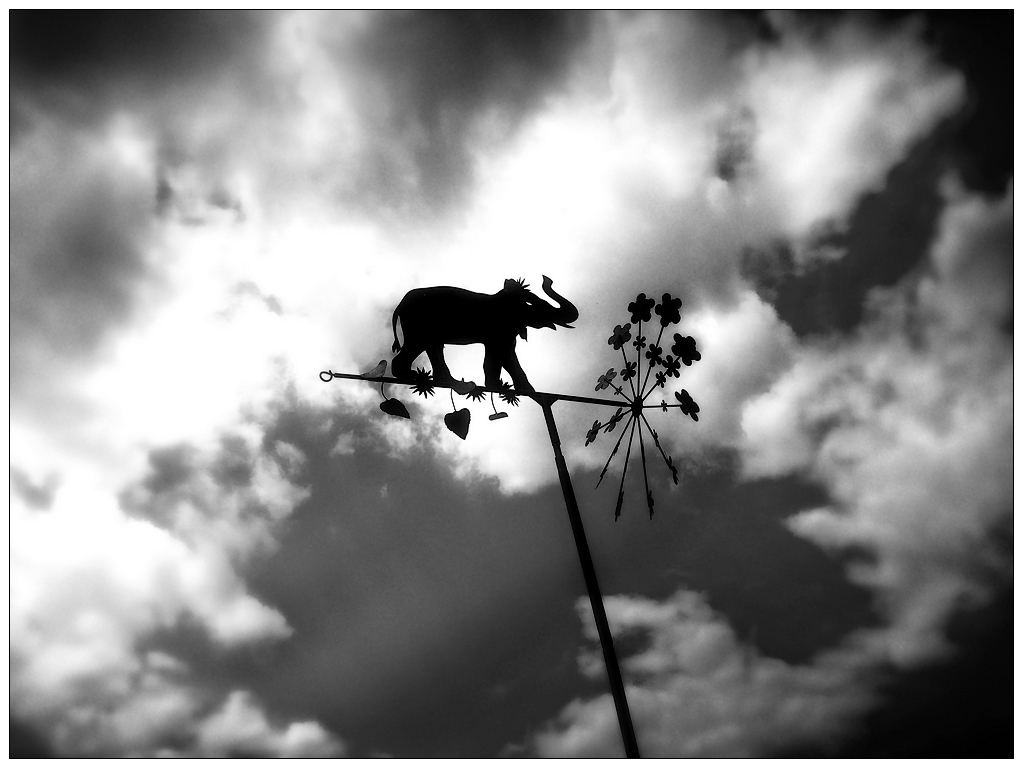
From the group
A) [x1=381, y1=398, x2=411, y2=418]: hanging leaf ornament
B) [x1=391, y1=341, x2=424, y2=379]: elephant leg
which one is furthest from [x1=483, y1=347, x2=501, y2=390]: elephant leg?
[x1=381, y1=398, x2=411, y2=418]: hanging leaf ornament

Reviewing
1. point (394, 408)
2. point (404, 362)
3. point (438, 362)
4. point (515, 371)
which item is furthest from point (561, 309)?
point (394, 408)

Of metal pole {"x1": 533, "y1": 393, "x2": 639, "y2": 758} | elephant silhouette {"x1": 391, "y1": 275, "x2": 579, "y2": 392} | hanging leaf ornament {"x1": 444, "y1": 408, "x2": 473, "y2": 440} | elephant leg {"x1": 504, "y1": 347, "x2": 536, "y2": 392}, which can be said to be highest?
elephant silhouette {"x1": 391, "y1": 275, "x2": 579, "y2": 392}

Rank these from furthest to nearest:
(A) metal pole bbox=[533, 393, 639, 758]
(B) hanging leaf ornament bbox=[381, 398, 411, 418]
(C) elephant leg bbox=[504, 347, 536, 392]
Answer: (C) elephant leg bbox=[504, 347, 536, 392] < (B) hanging leaf ornament bbox=[381, 398, 411, 418] < (A) metal pole bbox=[533, 393, 639, 758]

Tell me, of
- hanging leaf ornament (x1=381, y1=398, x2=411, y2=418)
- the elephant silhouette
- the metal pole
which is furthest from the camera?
the elephant silhouette

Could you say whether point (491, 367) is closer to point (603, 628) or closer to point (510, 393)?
point (510, 393)

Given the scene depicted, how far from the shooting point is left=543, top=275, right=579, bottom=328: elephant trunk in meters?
4.07

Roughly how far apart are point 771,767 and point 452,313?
410cm

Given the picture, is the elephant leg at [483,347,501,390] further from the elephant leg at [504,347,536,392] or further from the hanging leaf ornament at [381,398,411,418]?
the hanging leaf ornament at [381,398,411,418]

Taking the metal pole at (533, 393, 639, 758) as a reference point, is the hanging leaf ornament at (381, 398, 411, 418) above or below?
above

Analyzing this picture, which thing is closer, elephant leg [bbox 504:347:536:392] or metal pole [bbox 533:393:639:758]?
metal pole [bbox 533:393:639:758]

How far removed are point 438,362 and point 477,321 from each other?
41 cm

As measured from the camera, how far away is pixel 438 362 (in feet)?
12.9

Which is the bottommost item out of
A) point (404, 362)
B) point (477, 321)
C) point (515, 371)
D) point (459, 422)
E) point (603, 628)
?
point (603, 628)

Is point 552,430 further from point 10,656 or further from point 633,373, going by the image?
point 10,656
